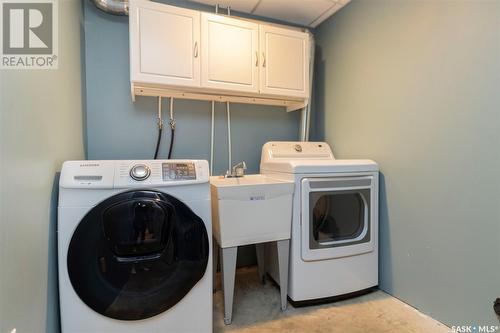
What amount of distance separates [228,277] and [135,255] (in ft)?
1.90

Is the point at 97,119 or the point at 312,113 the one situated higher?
the point at 312,113

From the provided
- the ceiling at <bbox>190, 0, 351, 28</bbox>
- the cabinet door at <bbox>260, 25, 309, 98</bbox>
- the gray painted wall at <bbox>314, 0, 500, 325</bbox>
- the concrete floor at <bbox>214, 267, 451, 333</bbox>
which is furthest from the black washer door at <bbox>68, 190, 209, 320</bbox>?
the ceiling at <bbox>190, 0, 351, 28</bbox>

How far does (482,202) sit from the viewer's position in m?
1.25

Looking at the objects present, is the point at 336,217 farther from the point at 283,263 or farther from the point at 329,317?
the point at 329,317

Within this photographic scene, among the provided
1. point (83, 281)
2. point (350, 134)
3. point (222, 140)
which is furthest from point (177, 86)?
point (350, 134)

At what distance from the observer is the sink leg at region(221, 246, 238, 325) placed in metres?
1.47

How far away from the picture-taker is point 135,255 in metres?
1.16

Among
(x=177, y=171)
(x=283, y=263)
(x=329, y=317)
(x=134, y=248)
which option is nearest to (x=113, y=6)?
(x=177, y=171)

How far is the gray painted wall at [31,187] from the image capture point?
2.63ft

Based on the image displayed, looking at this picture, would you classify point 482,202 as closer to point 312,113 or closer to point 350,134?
point 350,134

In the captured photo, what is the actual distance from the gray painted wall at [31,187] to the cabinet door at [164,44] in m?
0.38

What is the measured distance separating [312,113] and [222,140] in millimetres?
993

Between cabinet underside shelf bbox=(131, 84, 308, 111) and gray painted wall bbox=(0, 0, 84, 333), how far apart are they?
0.50 m

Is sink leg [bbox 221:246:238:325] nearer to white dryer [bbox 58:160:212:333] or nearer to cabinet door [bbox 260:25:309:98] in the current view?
white dryer [bbox 58:160:212:333]
